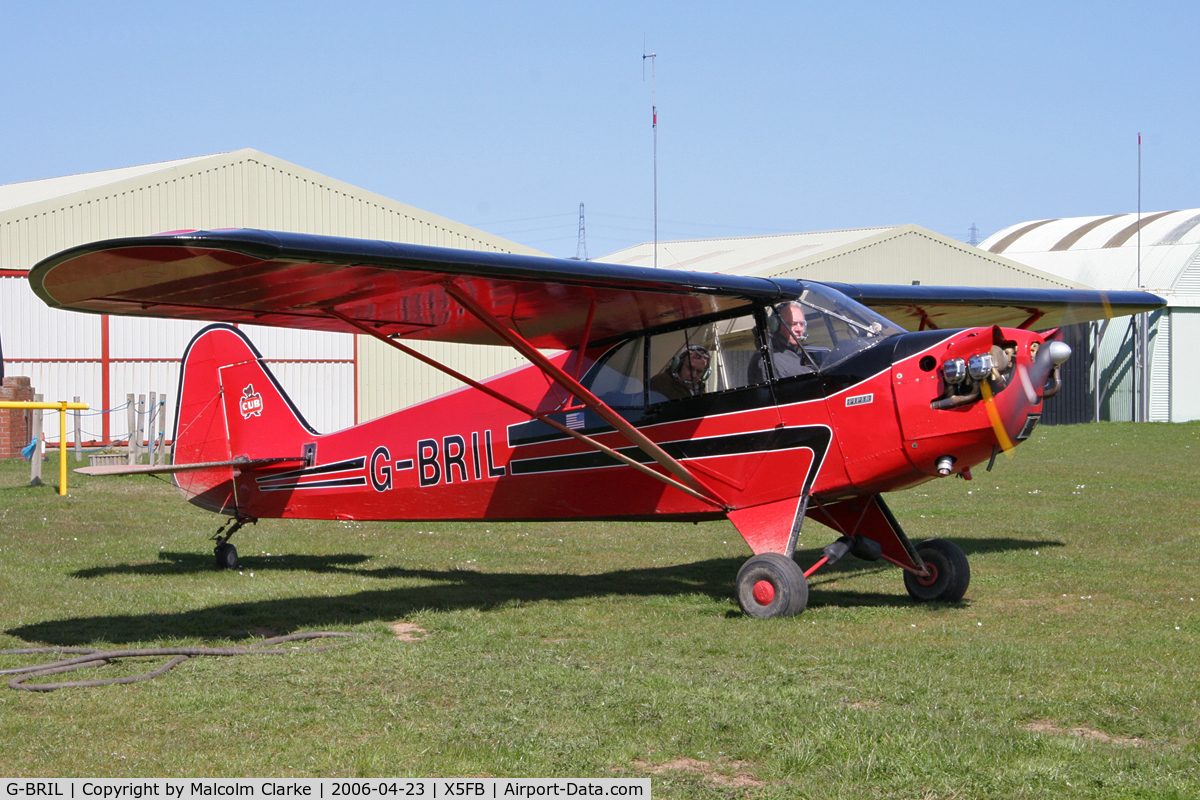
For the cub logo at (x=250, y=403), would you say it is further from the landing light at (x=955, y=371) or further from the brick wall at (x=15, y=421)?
the brick wall at (x=15, y=421)

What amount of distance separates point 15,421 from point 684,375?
2151cm

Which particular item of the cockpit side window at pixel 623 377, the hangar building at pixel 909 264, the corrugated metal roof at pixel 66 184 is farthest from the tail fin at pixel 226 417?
the hangar building at pixel 909 264

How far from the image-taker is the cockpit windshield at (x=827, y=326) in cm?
855

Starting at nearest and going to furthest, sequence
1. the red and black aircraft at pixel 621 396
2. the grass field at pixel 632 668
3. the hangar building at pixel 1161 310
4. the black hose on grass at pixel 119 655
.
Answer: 1. the grass field at pixel 632 668
2. the black hose on grass at pixel 119 655
3. the red and black aircraft at pixel 621 396
4. the hangar building at pixel 1161 310

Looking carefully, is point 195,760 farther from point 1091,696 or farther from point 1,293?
point 1,293

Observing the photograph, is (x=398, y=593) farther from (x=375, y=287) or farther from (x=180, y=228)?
(x=180, y=228)

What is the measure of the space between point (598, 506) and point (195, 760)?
16.9 feet

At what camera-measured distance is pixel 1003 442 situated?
7.81m

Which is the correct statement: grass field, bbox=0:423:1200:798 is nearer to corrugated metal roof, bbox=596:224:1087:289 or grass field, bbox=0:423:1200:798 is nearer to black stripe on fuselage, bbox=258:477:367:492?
black stripe on fuselage, bbox=258:477:367:492

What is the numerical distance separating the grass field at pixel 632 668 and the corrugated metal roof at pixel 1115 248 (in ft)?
97.3

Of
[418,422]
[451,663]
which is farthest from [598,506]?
[451,663]

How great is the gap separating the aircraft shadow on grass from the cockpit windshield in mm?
2072

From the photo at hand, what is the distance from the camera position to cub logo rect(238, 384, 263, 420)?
1164 cm

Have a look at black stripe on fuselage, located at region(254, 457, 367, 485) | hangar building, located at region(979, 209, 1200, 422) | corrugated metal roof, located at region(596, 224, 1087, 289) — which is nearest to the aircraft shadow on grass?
black stripe on fuselage, located at region(254, 457, 367, 485)
